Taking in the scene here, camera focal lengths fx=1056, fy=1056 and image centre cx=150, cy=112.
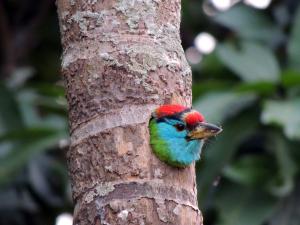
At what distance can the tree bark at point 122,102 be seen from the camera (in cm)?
269

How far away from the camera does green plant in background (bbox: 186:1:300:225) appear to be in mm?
4992

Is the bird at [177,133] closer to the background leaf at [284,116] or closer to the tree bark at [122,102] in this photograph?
the tree bark at [122,102]

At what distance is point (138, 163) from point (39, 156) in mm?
3236

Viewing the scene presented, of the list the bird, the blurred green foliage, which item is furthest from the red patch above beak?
the blurred green foliage

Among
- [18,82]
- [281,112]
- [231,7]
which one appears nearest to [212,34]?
[231,7]

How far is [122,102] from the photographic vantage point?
2.78 meters

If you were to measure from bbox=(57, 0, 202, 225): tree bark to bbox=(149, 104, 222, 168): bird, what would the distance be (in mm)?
20

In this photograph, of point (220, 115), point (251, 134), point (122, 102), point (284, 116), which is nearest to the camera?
point (122, 102)

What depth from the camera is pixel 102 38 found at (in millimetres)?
2857

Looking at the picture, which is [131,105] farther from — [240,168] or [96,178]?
[240,168]

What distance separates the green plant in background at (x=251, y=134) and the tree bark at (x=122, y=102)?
6.46 feet

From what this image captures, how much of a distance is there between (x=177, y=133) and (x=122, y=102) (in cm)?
17

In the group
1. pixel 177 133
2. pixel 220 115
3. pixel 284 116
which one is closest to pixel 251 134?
pixel 220 115

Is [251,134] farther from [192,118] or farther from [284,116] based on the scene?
[192,118]
